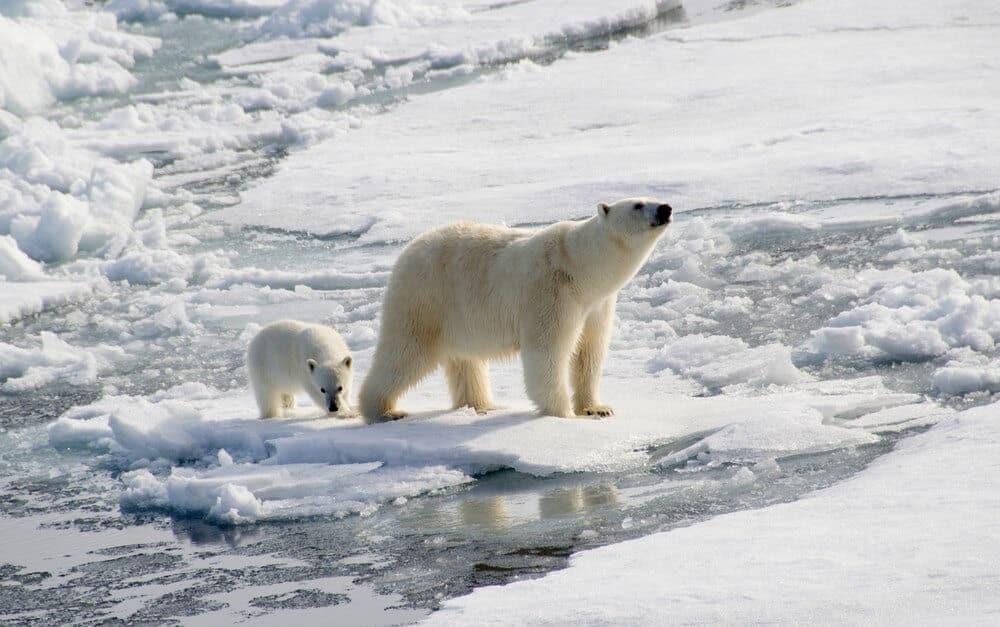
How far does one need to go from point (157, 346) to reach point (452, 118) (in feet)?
21.1

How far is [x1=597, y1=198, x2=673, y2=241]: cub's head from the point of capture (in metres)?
5.56

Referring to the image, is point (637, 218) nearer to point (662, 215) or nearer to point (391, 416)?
point (662, 215)

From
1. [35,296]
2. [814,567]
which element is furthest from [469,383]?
[35,296]

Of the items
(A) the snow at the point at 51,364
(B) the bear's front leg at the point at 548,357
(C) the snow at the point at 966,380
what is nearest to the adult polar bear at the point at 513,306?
(B) the bear's front leg at the point at 548,357

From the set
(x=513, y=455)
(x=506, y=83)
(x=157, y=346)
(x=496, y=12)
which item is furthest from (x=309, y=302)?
(x=496, y=12)

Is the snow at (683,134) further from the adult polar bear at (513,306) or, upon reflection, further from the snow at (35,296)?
the adult polar bear at (513,306)

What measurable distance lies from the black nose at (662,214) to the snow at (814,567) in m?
1.44

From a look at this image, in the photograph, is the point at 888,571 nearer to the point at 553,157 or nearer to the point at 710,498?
the point at 710,498

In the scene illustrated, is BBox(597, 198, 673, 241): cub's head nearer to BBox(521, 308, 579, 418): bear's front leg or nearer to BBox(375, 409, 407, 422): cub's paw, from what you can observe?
BBox(521, 308, 579, 418): bear's front leg

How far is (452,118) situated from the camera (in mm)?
13656

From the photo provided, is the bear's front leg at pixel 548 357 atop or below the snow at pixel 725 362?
atop

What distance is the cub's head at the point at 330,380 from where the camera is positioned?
623 centimetres

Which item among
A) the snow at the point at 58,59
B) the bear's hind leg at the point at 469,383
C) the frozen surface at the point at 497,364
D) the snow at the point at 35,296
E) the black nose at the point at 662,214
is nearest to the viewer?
the frozen surface at the point at 497,364

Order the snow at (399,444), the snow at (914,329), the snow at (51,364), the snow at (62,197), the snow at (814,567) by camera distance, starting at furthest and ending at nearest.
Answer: the snow at (62,197) → the snow at (51,364) → the snow at (914,329) → the snow at (399,444) → the snow at (814,567)
